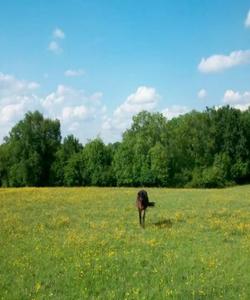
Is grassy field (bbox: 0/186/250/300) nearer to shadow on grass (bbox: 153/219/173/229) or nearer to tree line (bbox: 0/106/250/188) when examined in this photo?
shadow on grass (bbox: 153/219/173/229)

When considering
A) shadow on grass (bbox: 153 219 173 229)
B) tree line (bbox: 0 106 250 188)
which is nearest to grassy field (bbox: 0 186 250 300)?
shadow on grass (bbox: 153 219 173 229)

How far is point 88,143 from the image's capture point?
10019 centimetres

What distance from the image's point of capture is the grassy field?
1330 cm

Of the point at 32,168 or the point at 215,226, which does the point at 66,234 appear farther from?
the point at 32,168

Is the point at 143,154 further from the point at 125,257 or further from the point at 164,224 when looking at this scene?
the point at 125,257

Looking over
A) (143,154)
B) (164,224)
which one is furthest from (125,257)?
(143,154)

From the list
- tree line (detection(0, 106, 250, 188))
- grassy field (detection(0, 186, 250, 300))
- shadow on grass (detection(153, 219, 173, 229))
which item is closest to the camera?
grassy field (detection(0, 186, 250, 300))

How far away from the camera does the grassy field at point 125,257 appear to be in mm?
13297

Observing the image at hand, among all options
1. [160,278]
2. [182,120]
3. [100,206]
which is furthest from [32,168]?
[160,278]

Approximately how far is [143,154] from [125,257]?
3109 inches

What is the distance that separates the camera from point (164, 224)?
2608cm

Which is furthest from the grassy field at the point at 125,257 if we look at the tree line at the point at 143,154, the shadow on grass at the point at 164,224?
the tree line at the point at 143,154

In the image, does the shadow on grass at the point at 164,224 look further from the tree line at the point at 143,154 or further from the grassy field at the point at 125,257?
the tree line at the point at 143,154

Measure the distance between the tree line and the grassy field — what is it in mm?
61304
